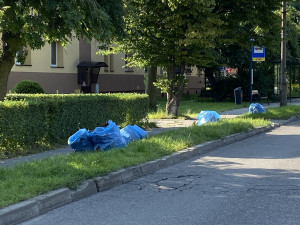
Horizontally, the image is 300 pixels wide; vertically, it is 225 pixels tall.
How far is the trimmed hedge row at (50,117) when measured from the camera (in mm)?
9578

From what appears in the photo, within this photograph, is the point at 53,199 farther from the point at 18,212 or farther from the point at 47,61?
the point at 47,61

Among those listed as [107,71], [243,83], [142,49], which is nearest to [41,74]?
[107,71]

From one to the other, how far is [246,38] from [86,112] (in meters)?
8.75

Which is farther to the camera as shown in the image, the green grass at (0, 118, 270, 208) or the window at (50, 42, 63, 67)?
the window at (50, 42, 63, 67)

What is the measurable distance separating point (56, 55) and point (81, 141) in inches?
826

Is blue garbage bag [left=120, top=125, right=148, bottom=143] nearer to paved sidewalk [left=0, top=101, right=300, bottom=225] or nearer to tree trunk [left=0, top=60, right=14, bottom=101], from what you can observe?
paved sidewalk [left=0, top=101, right=300, bottom=225]

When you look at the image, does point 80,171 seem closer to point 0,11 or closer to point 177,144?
point 177,144

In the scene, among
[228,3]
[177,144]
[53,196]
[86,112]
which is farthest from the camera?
[228,3]

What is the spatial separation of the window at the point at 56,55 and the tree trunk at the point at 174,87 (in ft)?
42.1

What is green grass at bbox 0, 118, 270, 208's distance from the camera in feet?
19.8

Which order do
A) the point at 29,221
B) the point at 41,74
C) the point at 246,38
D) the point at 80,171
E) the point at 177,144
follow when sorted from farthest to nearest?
the point at 41,74 → the point at 246,38 → the point at 177,144 → the point at 80,171 → the point at 29,221

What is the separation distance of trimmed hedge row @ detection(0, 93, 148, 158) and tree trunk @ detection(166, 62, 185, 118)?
4350 millimetres

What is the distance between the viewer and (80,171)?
702 centimetres

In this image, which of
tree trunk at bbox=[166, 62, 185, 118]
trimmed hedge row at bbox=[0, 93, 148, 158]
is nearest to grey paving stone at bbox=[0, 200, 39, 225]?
trimmed hedge row at bbox=[0, 93, 148, 158]
